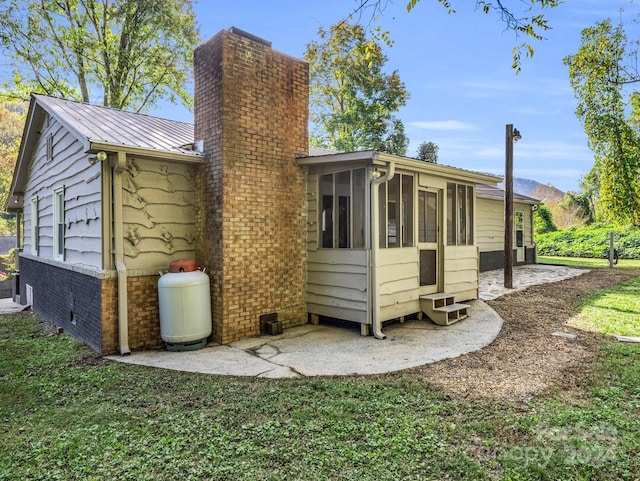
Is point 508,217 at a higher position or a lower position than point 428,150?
lower

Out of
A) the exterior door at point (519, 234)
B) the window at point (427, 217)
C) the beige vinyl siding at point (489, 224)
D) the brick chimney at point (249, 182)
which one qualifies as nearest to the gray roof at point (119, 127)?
the brick chimney at point (249, 182)

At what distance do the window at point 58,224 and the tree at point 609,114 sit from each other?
12037 mm

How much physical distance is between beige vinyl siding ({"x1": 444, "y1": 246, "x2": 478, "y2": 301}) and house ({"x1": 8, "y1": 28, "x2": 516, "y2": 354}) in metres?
0.37

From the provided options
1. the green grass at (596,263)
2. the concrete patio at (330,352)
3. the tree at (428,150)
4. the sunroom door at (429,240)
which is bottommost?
the concrete patio at (330,352)

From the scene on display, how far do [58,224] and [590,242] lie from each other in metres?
24.9

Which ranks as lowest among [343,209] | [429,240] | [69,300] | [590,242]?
[69,300]

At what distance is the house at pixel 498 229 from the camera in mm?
14905

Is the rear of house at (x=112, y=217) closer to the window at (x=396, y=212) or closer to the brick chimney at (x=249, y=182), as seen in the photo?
the brick chimney at (x=249, y=182)

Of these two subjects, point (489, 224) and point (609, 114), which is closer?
point (609, 114)

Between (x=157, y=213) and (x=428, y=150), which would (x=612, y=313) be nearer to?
(x=157, y=213)

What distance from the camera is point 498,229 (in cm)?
1571

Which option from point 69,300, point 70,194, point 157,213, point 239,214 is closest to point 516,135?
point 239,214

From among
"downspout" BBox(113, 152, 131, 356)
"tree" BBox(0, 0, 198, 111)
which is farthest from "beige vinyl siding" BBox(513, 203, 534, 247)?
"tree" BBox(0, 0, 198, 111)

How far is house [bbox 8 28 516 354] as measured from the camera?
554 centimetres
